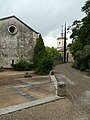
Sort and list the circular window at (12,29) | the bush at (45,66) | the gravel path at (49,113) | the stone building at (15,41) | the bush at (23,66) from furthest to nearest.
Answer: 1. the circular window at (12,29)
2. the stone building at (15,41)
3. the bush at (23,66)
4. the bush at (45,66)
5. the gravel path at (49,113)

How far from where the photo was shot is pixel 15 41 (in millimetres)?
34938

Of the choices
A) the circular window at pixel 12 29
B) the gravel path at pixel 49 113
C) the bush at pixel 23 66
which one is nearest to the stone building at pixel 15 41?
the circular window at pixel 12 29

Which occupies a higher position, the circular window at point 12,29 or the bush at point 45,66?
the circular window at point 12,29

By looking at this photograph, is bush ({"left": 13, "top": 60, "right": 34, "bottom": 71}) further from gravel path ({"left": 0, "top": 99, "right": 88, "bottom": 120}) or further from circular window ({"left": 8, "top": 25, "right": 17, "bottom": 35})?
gravel path ({"left": 0, "top": 99, "right": 88, "bottom": 120})

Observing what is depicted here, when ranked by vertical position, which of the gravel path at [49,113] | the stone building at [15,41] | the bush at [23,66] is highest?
the stone building at [15,41]

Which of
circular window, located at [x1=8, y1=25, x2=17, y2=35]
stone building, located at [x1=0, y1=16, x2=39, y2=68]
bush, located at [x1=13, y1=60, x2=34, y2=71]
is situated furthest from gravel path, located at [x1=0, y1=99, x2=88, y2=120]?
circular window, located at [x1=8, y1=25, x2=17, y2=35]

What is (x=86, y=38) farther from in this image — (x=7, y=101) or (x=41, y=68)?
(x=7, y=101)

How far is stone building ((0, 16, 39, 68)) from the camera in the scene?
1344 inches

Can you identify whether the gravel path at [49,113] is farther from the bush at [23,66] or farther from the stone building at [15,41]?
the stone building at [15,41]

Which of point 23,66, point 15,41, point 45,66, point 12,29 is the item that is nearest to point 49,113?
point 45,66

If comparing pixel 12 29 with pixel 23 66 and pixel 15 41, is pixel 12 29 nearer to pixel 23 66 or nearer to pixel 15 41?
pixel 15 41

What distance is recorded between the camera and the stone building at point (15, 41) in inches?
1344

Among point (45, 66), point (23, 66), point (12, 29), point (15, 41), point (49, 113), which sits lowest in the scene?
point (49, 113)

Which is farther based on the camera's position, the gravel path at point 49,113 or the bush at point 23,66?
the bush at point 23,66
